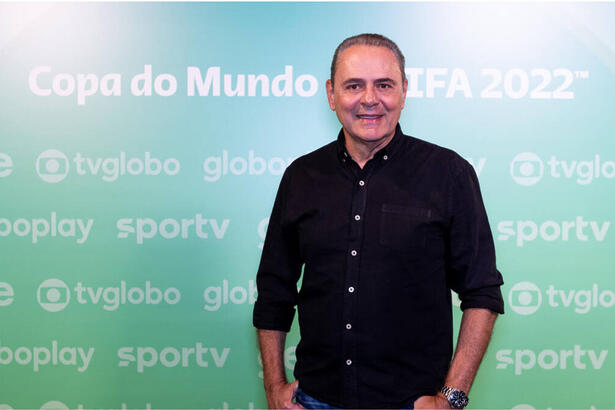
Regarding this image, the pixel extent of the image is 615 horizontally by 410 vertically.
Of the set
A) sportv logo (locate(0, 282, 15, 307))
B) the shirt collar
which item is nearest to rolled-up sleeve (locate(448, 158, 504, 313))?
the shirt collar

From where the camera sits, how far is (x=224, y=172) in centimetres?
239

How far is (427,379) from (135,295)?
4.40 feet

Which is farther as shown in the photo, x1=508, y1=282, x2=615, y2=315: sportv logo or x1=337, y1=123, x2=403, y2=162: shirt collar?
x1=508, y1=282, x2=615, y2=315: sportv logo

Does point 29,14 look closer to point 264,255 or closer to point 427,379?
point 264,255

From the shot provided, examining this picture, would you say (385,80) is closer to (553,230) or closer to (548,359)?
(553,230)

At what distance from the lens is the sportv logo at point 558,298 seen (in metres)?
2.34

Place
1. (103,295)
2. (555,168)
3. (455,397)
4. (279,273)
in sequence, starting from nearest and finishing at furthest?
(455,397) → (279,273) → (555,168) → (103,295)

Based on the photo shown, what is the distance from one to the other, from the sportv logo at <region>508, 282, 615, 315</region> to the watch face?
3.01 feet

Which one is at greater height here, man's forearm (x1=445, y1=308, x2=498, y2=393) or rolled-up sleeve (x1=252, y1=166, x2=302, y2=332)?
rolled-up sleeve (x1=252, y1=166, x2=302, y2=332)

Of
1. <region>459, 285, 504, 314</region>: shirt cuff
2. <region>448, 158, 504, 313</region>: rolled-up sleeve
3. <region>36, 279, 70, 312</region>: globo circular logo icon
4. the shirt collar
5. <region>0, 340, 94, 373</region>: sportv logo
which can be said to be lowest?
<region>0, 340, 94, 373</region>: sportv logo

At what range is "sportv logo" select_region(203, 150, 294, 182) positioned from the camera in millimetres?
2389

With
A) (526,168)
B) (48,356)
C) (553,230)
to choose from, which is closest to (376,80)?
(526,168)

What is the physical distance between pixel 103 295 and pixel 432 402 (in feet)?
4.84

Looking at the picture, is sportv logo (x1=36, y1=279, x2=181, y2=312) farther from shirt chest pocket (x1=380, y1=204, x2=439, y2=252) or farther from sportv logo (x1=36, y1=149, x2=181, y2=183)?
shirt chest pocket (x1=380, y1=204, x2=439, y2=252)
